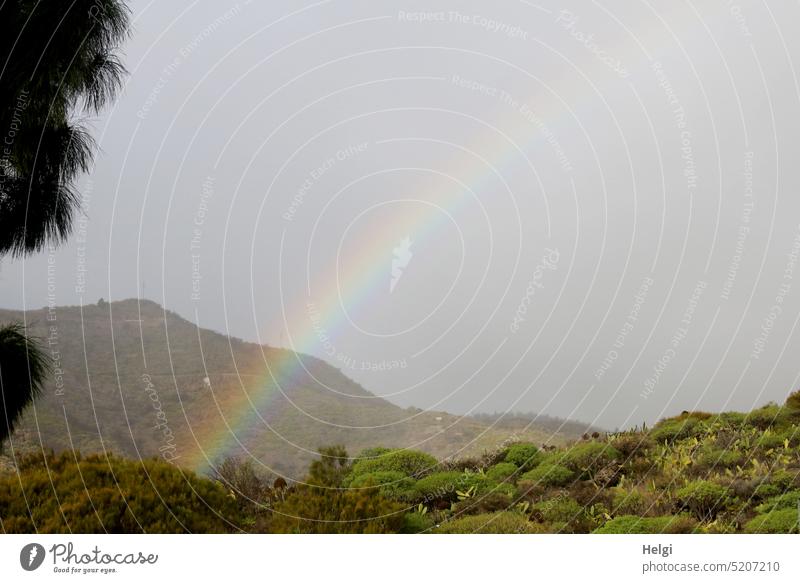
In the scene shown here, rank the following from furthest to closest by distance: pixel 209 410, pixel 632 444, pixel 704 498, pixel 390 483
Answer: pixel 209 410 < pixel 632 444 < pixel 390 483 < pixel 704 498

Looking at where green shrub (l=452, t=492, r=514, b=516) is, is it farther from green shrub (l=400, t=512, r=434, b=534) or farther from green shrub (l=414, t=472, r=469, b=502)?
green shrub (l=400, t=512, r=434, b=534)

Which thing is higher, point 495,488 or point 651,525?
point 495,488

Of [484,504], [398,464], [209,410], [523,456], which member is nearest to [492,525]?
[484,504]

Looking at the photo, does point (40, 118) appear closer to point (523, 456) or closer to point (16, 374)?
point (16, 374)

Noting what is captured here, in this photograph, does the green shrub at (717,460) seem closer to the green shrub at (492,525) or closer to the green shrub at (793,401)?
the green shrub at (793,401)

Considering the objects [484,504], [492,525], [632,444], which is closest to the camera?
[492,525]

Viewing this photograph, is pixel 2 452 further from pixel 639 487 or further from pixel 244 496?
pixel 639 487
